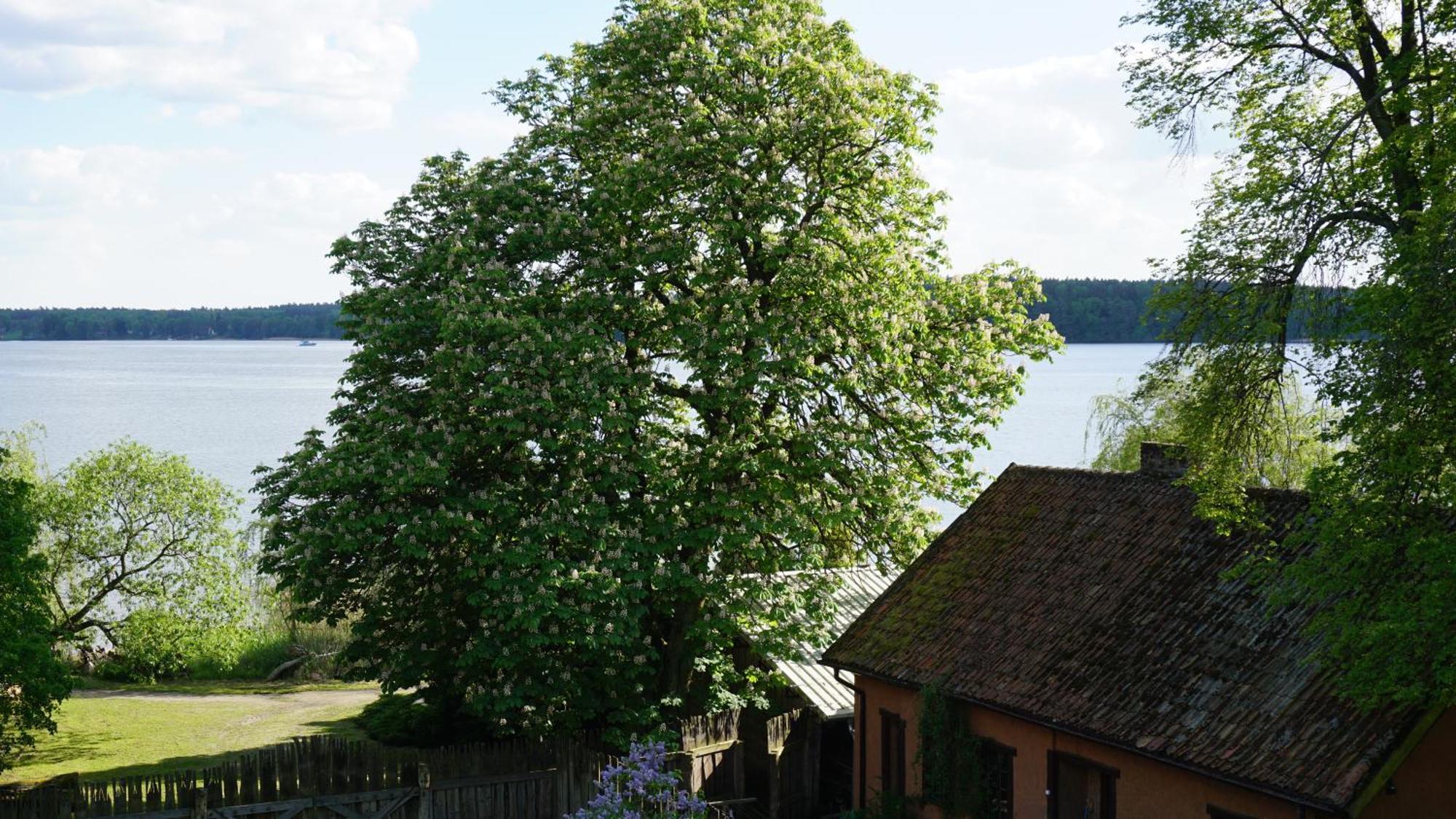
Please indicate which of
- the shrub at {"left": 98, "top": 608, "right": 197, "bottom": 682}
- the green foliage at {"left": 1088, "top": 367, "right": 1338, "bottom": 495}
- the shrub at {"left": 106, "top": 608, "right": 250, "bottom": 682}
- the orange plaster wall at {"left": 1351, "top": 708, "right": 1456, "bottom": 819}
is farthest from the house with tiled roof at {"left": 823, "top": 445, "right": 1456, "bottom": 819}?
the shrub at {"left": 98, "top": 608, "right": 197, "bottom": 682}

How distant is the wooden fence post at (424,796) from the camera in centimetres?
2066

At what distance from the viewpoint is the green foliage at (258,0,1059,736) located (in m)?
21.5

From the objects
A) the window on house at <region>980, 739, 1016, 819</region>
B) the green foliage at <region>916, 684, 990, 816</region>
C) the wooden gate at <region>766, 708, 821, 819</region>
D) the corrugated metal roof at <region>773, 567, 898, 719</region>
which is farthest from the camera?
the corrugated metal roof at <region>773, 567, 898, 719</region>

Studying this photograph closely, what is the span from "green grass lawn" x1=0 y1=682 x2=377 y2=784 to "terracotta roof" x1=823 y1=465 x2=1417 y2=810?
14773mm

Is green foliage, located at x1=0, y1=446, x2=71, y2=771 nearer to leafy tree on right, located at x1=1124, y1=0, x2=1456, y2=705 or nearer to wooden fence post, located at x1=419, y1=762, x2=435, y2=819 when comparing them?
wooden fence post, located at x1=419, y1=762, x2=435, y2=819

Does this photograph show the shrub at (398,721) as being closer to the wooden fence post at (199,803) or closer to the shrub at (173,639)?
the shrub at (173,639)

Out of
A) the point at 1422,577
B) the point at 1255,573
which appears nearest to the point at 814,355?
the point at 1255,573

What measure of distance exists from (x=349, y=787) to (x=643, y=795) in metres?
6.95

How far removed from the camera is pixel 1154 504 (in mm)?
19875

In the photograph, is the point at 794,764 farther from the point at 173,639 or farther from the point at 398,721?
the point at 173,639

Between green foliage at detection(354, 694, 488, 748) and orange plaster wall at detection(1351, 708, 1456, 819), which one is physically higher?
orange plaster wall at detection(1351, 708, 1456, 819)

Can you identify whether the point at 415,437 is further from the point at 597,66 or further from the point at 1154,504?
the point at 1154,504

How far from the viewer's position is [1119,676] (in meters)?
16.8

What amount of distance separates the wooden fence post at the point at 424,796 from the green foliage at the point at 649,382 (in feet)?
4.52
